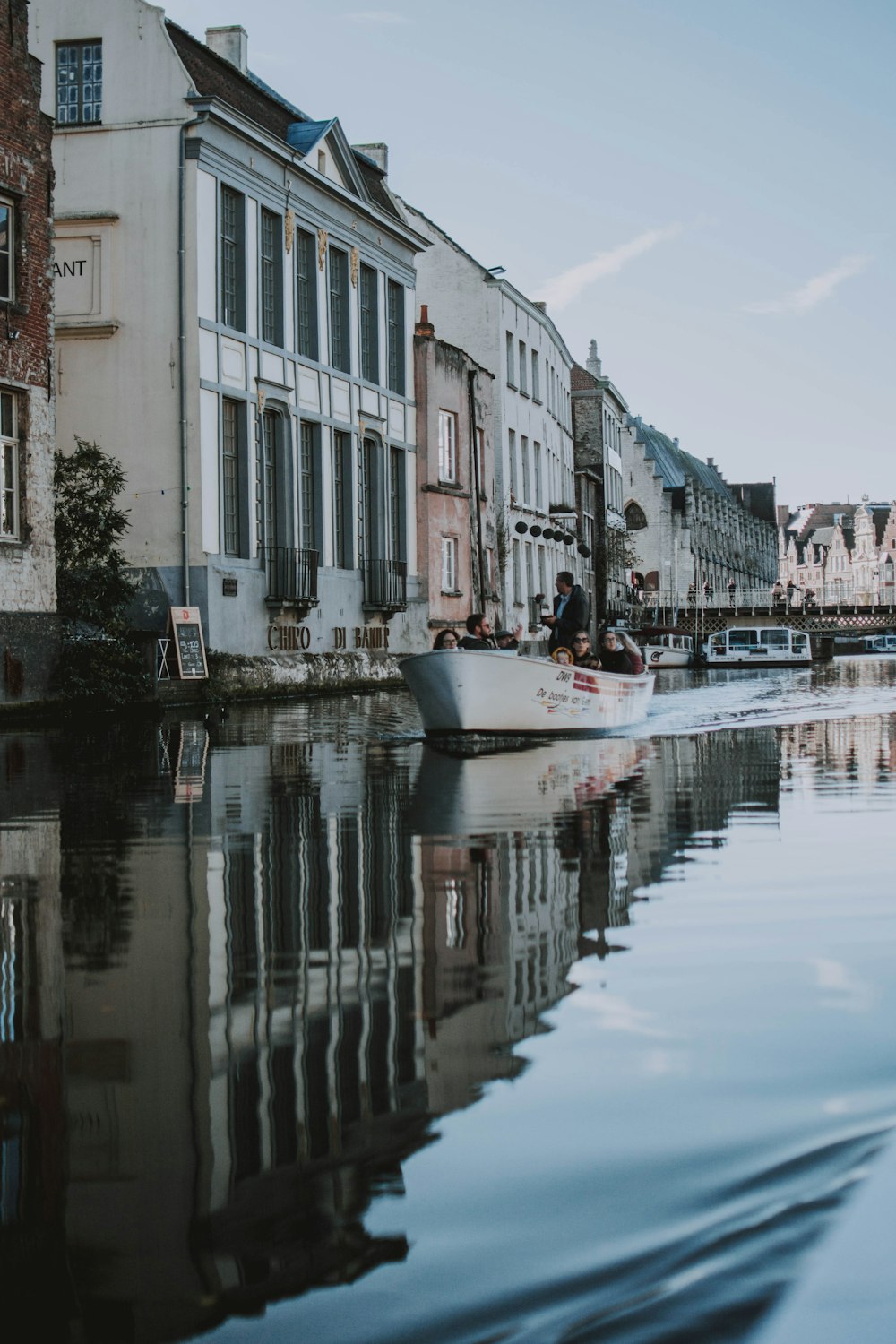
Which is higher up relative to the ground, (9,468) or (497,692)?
(9,468)

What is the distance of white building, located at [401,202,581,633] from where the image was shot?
56.2m

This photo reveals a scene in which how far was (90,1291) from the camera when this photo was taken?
2.77 metres

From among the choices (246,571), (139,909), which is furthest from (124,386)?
(139,909)

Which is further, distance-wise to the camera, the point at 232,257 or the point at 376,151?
the point at 376,151

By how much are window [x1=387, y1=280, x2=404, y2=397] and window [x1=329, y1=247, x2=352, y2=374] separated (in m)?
2.86

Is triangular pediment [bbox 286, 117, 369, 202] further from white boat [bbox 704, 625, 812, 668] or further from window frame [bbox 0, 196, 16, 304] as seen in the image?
white boat [bbox 704, 625, 812, 668]

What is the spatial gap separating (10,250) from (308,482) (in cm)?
1336

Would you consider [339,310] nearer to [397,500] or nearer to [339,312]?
[339,312]

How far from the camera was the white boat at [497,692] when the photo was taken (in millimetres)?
19641

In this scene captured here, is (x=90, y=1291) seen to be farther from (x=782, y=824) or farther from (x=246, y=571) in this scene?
(x=246, y=571)

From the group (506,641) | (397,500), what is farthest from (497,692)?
(397,500)

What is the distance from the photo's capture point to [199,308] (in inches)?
1259

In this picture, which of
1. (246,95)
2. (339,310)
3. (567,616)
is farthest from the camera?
(339,310)

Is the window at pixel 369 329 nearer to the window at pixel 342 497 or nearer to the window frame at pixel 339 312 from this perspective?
the window frame at pixel 339 312
